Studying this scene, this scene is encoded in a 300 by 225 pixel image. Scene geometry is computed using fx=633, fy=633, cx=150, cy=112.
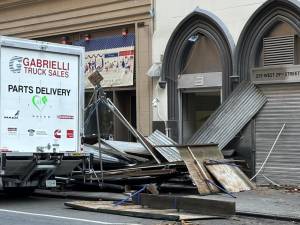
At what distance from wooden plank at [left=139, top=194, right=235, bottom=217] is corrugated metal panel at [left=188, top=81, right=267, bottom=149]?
16.1ft

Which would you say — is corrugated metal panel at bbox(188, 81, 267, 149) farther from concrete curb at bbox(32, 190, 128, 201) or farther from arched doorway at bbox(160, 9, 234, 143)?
concrete curb at bbox(32, 190, 128, 201)

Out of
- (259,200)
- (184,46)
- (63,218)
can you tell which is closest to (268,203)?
(259,200)

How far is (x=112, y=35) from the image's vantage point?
21.8 metres

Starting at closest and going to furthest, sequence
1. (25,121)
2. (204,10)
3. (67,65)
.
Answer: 1. (25,121)
2. (67,65)
3. (204,10)

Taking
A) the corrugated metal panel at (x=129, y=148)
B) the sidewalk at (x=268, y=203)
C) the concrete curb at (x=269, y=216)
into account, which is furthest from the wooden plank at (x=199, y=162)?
the concrete curb at (x=269, y=216)

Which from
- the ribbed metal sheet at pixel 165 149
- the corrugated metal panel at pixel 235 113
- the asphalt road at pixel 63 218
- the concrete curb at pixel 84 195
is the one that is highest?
the corrugated metal panel at pixel 235 113

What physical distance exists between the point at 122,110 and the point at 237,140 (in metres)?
5.59

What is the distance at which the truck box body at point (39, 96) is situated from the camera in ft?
46.0

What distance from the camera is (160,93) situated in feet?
66.1

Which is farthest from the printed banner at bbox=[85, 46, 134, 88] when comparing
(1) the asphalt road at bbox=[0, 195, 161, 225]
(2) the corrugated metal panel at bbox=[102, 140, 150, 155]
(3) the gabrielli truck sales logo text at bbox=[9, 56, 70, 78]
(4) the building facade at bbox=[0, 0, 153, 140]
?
(1) the asphalt road at bbox=[0, 195, 161, 225]

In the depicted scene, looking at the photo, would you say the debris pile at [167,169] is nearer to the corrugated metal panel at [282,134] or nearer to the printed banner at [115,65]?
the corrugated metal panel at [282,134]

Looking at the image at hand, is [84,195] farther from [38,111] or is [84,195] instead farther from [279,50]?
[279,50]

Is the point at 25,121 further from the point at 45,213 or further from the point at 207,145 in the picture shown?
the point at 207,145

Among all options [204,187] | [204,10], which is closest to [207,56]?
[204,10]
